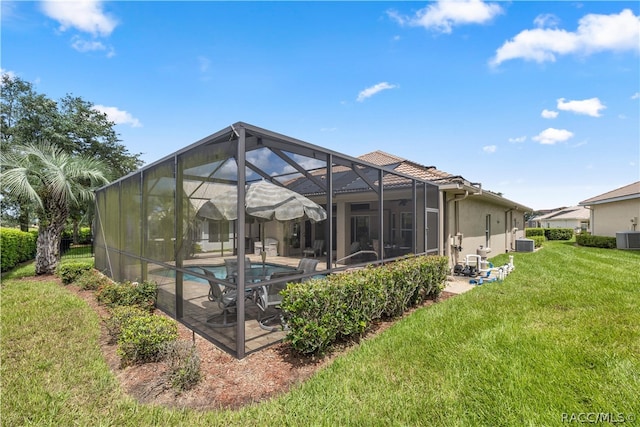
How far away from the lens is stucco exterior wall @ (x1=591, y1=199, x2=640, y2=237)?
1805 centimetres

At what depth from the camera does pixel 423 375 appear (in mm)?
3443

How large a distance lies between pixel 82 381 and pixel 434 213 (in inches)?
363

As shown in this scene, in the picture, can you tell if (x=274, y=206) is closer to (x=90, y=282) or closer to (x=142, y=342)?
(x=142, y=342)

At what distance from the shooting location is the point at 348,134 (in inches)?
510

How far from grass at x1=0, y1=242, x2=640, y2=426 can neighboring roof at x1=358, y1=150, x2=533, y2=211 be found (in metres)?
4.64

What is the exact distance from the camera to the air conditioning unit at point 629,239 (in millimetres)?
16766

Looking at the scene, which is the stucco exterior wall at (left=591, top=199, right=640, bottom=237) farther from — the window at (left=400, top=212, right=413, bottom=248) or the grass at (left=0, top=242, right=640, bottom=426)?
the grass at (left=0, top=242, right=640, bottom=426)

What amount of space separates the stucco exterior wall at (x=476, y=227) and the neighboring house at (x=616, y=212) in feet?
21.6

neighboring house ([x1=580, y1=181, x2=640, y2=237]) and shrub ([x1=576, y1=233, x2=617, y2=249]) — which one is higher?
neighboring house ([x1=580, y1=181, x2=640, y2=237])

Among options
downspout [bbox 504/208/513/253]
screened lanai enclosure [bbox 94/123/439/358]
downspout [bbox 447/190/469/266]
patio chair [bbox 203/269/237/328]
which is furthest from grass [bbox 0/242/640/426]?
downspout [bbox 504/208/513/253]

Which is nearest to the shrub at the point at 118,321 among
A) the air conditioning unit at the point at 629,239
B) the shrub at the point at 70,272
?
the shrub at the point at 70,272

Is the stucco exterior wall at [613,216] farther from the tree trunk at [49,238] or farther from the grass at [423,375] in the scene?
the tree trunk at [49,238]

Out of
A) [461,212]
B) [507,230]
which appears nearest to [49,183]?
[461,212]

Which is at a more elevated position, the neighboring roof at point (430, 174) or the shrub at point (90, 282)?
the neighboring roof at point (430, 174)
